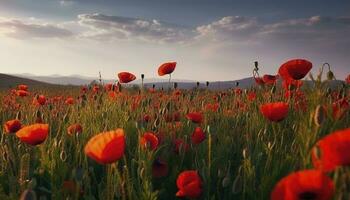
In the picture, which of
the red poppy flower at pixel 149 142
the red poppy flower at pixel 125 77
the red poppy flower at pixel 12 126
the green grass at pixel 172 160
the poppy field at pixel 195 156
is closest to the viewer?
the poppy field at pixel 195 156

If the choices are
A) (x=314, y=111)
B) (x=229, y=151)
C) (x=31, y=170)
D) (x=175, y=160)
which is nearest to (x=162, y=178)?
(x=175, y=160)

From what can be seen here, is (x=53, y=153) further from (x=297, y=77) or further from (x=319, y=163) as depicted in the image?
(x=319, y=163)

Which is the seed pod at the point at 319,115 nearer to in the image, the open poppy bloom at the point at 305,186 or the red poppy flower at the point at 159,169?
the open poppy bloom at the point at 305,186

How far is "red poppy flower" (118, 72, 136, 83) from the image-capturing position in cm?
475

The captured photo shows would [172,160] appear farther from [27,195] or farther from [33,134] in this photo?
[27,195]

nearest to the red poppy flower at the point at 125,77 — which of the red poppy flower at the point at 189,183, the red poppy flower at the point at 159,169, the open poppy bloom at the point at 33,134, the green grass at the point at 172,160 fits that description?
the green grass at the point at 172,160

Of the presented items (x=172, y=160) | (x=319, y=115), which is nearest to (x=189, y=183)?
(x=319, y=115)

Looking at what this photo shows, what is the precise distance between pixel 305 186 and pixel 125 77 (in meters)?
3.66

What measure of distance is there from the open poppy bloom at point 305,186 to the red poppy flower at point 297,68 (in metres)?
1.81

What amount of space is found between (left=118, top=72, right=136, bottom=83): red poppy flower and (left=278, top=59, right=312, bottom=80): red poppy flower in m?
1.99

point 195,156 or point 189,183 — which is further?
point 195,156

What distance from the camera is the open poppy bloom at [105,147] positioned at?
1784 mm

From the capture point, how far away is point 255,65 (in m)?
4.12

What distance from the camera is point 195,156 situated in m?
3.37
